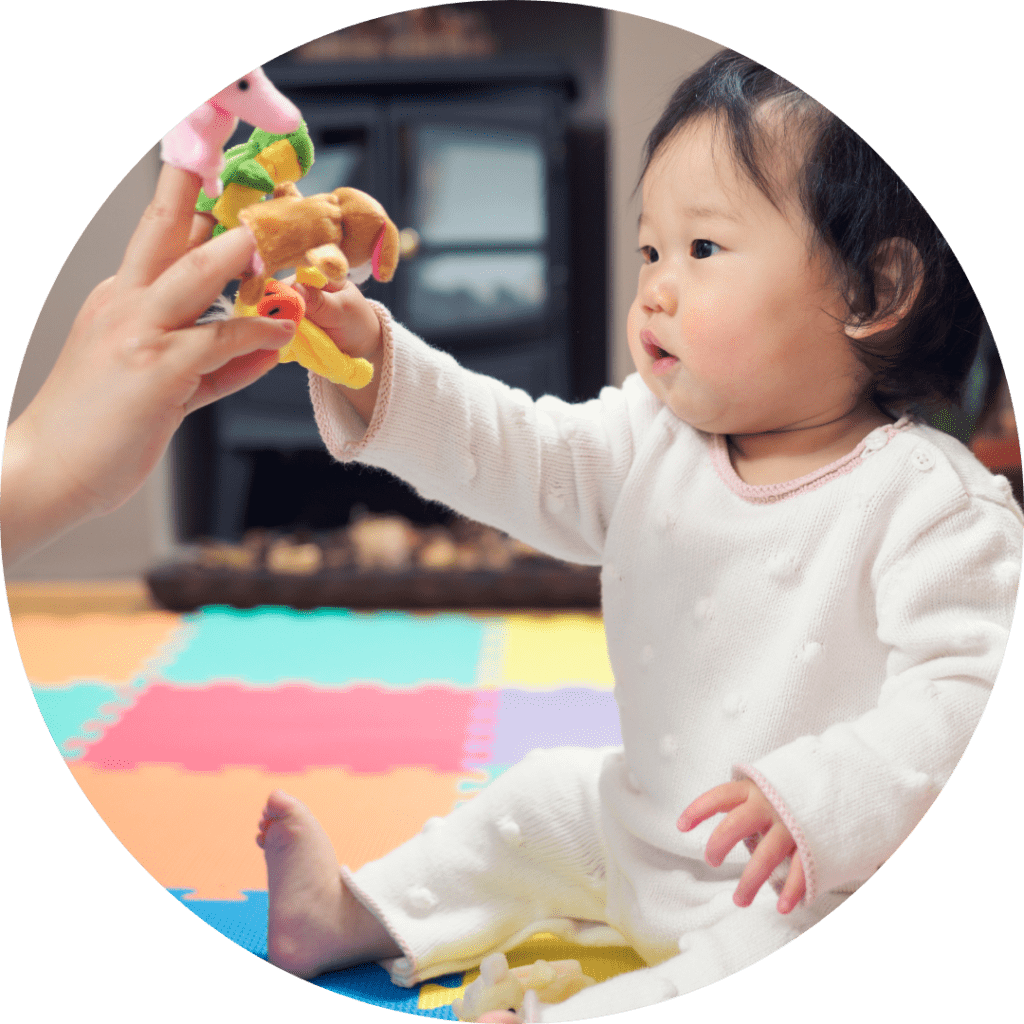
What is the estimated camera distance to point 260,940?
2.18ft

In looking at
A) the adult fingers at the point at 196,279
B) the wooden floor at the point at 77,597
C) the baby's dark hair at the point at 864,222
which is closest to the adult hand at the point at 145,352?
the adult fingers at the point at 196,279

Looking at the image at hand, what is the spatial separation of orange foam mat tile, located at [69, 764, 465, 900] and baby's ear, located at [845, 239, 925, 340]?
14.9 inches

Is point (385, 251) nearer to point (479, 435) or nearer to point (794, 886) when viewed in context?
point (479, 435)

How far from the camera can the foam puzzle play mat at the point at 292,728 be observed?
0.67m

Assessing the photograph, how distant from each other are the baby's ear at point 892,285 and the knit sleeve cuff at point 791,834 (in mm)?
252

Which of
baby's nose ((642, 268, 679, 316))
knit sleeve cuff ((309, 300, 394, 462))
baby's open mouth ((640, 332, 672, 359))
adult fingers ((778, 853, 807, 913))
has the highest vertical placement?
baby's nose ((642, 268, 679, 316))

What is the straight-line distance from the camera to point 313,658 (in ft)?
2.51

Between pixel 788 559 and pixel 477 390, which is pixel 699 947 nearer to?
pixel 788 559

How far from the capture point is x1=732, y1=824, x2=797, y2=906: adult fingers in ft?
1.80

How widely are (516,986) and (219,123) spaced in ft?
1.69

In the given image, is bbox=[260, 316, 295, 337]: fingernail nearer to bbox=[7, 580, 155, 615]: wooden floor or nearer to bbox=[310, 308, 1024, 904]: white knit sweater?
bbox=[310, 308, 1024, 904]: white knit sweater

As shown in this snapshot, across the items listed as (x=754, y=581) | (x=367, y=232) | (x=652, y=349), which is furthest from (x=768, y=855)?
(x=367, y=232)

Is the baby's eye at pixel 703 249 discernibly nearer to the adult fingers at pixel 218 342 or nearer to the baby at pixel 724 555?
the baby at pixel 724 555

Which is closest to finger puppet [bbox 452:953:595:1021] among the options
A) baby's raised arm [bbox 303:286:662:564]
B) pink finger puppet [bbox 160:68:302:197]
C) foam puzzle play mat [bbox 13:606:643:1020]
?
foam puzzle play mat [bbox 13:606:643:1020]
